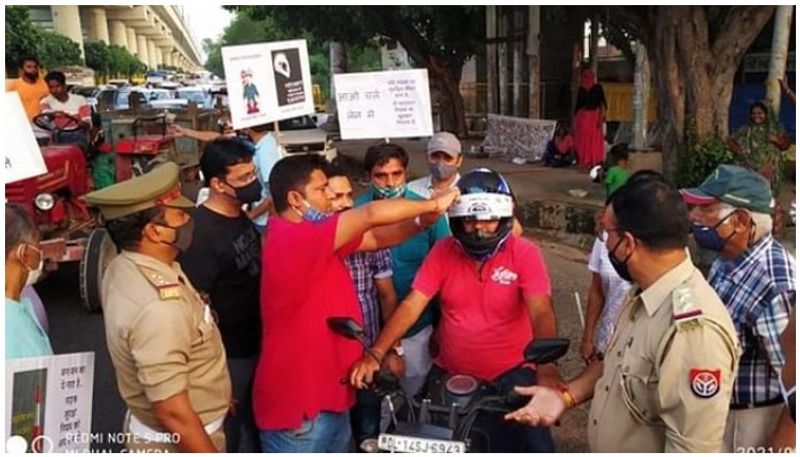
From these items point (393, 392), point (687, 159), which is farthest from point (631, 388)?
point (687, 159)

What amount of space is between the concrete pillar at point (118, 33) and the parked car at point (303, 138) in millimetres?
Answer: 67730

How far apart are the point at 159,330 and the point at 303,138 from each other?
11990 mm

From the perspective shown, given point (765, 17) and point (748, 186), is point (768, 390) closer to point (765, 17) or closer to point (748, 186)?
point (748, 186)

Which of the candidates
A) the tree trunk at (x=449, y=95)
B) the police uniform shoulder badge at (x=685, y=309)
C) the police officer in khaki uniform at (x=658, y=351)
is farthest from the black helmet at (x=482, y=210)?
the tree trunk at (x=449, y=95)

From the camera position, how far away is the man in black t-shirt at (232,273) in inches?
109

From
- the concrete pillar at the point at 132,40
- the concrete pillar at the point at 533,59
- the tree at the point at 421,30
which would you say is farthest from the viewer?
the concrete pillar at the point at 132,40

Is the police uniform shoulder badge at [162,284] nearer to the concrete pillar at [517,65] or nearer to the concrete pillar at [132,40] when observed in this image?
the concrete pillar at [517,65]

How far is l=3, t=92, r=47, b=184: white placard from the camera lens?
10.6 feet

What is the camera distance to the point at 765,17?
7.80 m

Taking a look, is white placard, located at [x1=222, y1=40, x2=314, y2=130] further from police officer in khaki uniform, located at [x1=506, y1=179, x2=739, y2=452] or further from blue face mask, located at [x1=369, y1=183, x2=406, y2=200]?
police officer in khaki uniform, located at [x1=506, y1=179, x2=739, y2=452]

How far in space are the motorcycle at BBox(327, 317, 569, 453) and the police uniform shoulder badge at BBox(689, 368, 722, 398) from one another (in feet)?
1.38

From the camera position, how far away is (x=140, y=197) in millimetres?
2285

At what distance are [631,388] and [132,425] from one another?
5.08 ft

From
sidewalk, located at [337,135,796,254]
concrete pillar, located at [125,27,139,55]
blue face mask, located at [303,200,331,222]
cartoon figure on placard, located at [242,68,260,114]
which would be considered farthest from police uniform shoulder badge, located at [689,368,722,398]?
concrete pillar, located at [125,27,139,55]
